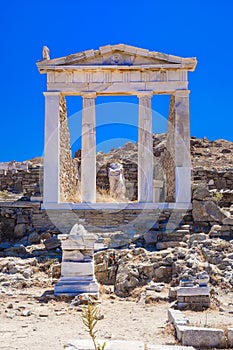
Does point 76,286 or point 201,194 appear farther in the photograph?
point 201,194

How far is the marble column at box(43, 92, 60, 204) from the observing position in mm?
17375

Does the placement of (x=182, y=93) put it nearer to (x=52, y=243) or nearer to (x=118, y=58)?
(x=118, y=58)

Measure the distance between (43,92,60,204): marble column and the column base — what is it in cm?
693

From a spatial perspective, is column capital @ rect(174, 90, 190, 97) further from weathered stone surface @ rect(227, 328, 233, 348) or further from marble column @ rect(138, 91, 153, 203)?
weathered stone surface @ rect(227, 328, 233, 348)

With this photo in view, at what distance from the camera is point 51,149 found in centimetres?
1772

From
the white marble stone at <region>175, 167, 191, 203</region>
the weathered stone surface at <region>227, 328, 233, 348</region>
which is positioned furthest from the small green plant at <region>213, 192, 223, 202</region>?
the weathered stone surface at <region>227, 328, 233, 348</region>

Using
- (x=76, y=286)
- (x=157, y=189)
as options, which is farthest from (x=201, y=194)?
(x=157, y=189)

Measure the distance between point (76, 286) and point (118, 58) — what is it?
32.7 feet

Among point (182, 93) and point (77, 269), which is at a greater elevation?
point (182, 93)

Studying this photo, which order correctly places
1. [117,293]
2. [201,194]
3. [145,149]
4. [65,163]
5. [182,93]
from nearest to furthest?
1. [117,293]
2. [201,194]
3. [145,149]
4. [182,93]
5. [65,163]

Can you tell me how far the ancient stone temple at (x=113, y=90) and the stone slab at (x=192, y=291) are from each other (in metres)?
8.37

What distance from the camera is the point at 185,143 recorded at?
58.0 feet

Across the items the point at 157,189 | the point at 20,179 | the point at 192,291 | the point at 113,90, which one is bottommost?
the point at 192,291

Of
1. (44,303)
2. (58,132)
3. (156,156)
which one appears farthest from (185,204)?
(156,156)
